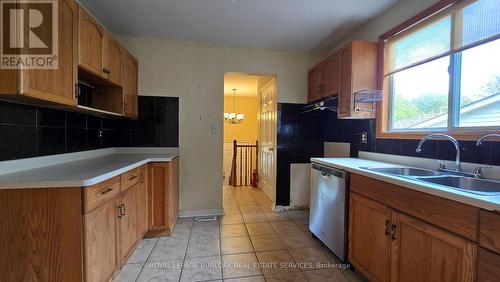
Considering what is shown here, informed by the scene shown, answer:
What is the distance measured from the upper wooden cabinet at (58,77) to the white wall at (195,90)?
56.2 inches

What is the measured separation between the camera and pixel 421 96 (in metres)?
2.02

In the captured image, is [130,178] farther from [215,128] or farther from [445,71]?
[445,71]

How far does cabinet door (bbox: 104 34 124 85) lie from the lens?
2.11 meters

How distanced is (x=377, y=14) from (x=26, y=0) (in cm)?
286

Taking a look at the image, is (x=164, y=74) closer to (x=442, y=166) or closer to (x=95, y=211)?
(x=95, y=211)

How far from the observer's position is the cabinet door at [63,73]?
129 centimetres

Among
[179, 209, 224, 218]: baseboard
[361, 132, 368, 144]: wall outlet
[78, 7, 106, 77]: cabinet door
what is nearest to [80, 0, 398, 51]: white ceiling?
[78, 7, 106, 77]: cabinet door

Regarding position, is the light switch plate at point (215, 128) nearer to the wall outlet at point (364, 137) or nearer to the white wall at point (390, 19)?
A: the wall outlet at point (364, 137)

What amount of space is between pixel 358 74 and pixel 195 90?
2.03 meters

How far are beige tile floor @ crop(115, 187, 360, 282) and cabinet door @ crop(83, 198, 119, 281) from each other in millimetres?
267

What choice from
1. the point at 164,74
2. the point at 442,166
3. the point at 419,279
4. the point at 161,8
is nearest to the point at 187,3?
the point at 161,8

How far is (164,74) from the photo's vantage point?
305 cm

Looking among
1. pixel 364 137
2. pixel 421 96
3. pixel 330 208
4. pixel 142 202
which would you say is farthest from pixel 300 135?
pixel 142 202

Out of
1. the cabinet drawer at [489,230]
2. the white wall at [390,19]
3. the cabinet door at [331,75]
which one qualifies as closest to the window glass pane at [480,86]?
the white wall at [390,19]
